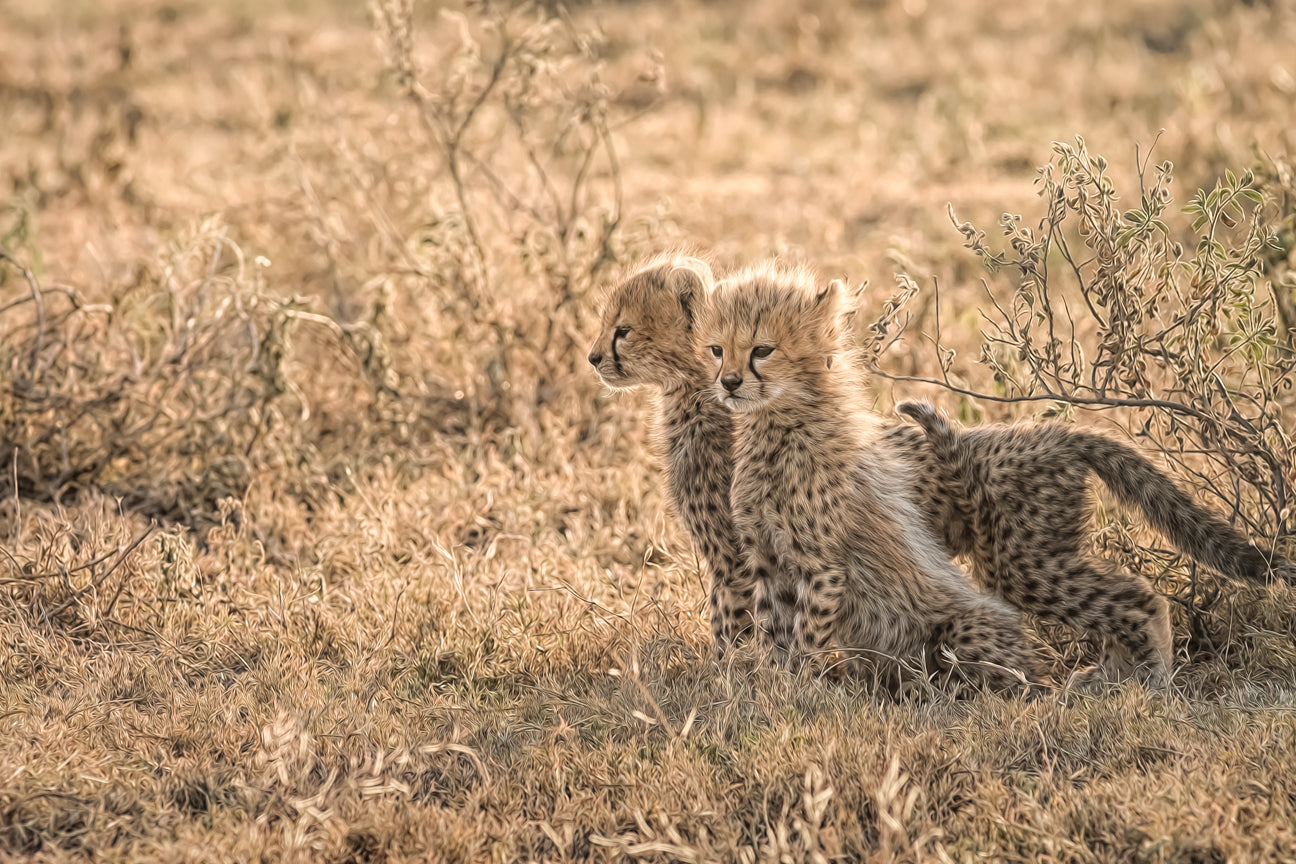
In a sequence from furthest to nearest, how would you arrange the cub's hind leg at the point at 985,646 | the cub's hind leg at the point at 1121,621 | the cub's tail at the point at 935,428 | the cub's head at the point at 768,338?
the cub's tail at the point at 935,428 < the cub's head at the point at 768,338 < the cub's hind leg at the point at 1121,621 < the cub's hind leg at the point at 985,646

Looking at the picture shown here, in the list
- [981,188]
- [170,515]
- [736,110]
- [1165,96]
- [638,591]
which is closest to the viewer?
[638,591]

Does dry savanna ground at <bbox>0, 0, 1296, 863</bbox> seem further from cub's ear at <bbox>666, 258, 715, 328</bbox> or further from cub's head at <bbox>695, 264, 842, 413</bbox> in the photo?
cub's ear at <bbox>666, 258, 715, 328</bbox>

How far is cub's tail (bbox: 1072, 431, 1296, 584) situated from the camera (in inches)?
140

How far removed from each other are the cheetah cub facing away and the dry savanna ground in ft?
0.66

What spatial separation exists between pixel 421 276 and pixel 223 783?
329cm

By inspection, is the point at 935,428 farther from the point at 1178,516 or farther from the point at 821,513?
the point at 1178,516

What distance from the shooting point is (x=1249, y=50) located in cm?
1073

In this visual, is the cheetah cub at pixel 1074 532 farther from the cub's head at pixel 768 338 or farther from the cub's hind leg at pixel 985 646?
the cub's head at pixel 768 338

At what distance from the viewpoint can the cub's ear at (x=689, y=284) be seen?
409cm

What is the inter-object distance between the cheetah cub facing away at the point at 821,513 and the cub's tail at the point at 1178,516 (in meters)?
0.47

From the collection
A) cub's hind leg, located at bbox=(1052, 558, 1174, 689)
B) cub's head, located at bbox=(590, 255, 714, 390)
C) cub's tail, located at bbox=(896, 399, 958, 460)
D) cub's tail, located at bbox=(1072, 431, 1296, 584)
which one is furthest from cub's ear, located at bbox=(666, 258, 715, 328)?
cub's hind leg, located at bbox=(1052, 558, 1174, 689)

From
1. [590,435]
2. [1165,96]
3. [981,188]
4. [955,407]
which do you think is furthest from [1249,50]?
[590,435]

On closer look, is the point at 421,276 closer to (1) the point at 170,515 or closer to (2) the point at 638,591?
(1) the point at 170,515

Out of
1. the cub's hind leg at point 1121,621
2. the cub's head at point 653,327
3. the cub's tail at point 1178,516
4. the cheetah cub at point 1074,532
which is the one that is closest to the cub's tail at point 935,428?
the cheetah cub at point 1074,532
